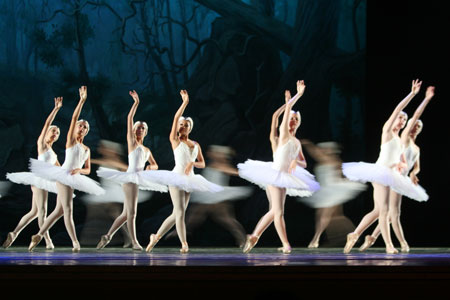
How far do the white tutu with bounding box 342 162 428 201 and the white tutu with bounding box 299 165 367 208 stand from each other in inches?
103

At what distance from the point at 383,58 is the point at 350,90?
0.83 m

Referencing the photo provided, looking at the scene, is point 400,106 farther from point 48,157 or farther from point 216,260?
point 48,157

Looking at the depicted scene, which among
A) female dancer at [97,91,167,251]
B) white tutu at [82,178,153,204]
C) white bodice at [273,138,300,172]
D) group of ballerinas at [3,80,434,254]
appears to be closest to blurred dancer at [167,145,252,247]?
white tutu at [82,178,153,204]

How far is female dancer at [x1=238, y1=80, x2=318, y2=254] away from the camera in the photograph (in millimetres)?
8867

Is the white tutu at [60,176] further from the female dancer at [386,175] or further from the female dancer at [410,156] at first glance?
the female dancer at [410,156]

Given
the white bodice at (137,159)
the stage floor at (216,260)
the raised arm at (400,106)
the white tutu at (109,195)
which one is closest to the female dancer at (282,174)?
the stage floor at (216,260)

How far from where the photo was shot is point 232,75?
498 inches

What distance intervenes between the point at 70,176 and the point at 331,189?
15.5 ft

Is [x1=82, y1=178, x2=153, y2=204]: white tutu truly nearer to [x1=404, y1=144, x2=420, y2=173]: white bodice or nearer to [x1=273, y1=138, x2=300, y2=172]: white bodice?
[x1=273, y1=138, x2=300, y2=172]: white bodice

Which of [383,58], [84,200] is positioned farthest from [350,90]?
[84,200]

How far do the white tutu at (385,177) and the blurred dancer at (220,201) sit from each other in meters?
3.00

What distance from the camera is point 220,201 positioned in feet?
39.8

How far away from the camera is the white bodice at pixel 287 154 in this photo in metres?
9.09
